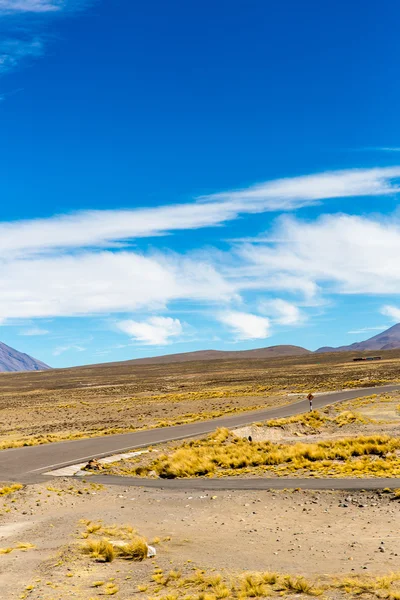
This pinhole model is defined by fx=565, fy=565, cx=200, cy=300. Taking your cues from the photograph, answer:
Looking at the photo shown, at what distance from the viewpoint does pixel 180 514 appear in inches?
746

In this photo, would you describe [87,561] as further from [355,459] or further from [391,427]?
[391,427]

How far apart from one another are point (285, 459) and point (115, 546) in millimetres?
14879

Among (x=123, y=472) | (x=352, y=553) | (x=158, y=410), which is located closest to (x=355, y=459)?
(x=123, y=472)

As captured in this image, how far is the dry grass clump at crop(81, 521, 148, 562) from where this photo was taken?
14.6 m

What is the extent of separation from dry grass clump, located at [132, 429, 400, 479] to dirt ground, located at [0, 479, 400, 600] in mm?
4622

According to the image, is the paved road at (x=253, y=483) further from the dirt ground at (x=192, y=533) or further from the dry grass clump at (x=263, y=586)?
the dry grass clump at (x=263, y=586)

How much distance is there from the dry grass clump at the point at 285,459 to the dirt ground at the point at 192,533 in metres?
4.62

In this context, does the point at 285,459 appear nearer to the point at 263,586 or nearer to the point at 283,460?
the point at 283,460

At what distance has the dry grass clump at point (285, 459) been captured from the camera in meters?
25.6

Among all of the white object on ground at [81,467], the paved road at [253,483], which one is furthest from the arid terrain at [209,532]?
the paved road at [253,483]

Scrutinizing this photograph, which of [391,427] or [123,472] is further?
[391,427]

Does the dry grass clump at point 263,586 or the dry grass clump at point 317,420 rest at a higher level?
the dry grass clump at point 317,420

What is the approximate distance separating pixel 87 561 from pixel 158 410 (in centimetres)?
5175

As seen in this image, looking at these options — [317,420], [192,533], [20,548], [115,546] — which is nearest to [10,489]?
[20,548]
